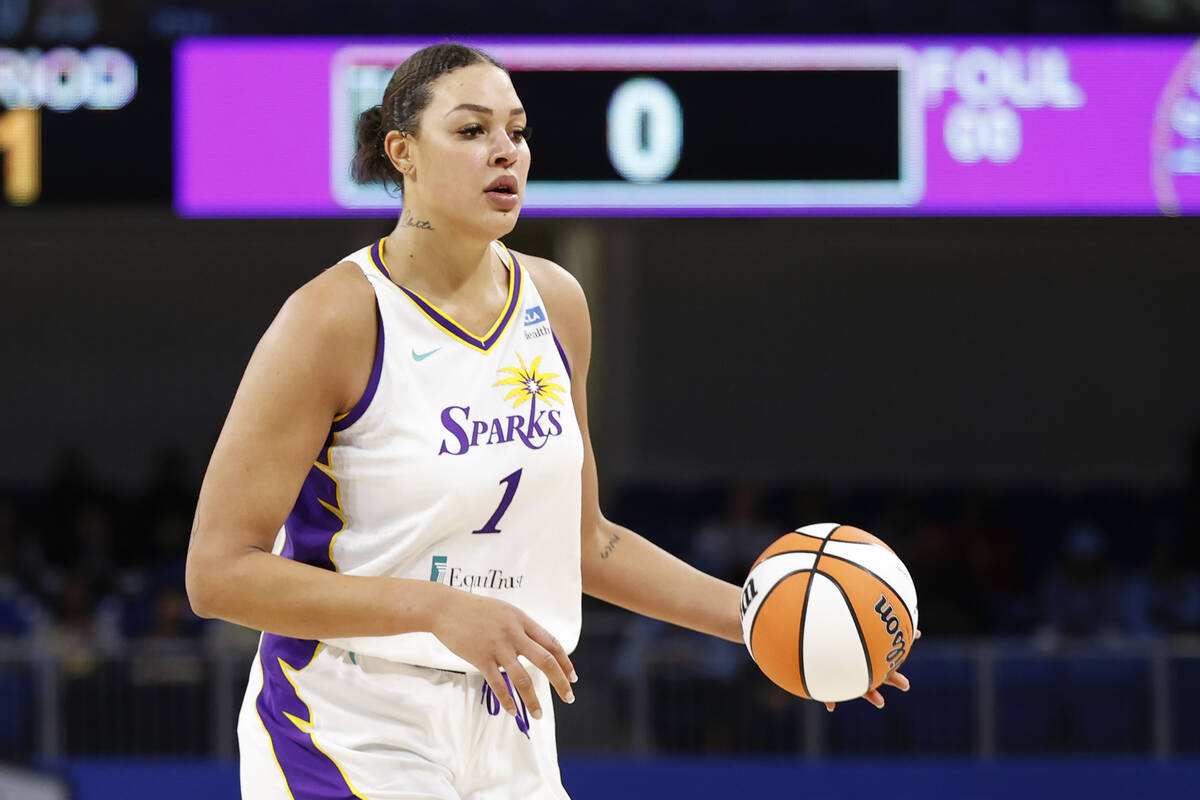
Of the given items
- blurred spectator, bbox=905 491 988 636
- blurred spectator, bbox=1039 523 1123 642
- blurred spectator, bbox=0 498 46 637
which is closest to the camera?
blurred spectator, bbox=0 498 46 637

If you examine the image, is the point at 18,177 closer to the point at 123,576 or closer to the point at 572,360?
the point at 123,576

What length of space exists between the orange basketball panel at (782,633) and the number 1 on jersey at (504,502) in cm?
47

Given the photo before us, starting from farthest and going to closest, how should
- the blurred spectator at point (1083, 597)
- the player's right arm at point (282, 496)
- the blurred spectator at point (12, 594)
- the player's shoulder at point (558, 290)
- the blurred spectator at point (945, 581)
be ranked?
the blurred spectator at point (1083, 597)
the blurred spectator at point (945, 581)
the blurred spectator at point (12, 594)
the player's shoulder at point (558, 290)
the player's right arm at point (282, 496)

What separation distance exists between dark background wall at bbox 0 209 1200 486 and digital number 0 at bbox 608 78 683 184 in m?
5.45

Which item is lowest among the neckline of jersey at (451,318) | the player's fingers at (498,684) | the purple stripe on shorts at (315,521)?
the player's fingers at (498,684)

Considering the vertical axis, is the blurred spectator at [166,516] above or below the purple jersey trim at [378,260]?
below

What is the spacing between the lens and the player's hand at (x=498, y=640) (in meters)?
1.90

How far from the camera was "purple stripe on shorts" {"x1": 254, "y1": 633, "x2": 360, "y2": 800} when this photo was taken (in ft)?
7.03

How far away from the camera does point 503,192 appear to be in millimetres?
2221

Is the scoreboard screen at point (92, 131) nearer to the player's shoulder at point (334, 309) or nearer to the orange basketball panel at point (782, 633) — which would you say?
the player's shoulder at point (334, 309)

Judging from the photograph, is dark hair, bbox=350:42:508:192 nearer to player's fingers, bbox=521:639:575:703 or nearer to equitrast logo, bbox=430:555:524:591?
equitrast logo, bbox=430:555:524:591

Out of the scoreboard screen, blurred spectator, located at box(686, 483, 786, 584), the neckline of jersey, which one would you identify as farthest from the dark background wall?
the neckline of jersey

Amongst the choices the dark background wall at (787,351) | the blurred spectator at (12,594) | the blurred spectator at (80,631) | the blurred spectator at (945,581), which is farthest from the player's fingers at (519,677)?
the dark background wall at (787,351)

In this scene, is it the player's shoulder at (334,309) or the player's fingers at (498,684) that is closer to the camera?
the player's fingers at (498,684)
